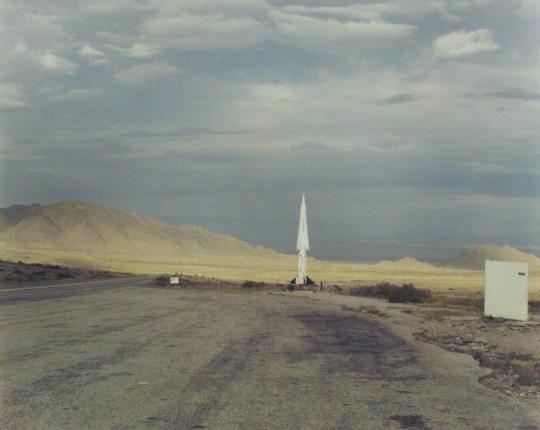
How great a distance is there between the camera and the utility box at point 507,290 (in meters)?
24.6

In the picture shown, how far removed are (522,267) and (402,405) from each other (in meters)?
15.8

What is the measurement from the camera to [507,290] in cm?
2550

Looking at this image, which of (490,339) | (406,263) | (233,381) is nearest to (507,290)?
(490,339)

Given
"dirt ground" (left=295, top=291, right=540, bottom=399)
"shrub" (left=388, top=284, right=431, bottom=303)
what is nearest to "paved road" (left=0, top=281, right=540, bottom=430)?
"dirt ground" (left=295, top=291, right=540, bottom=399)

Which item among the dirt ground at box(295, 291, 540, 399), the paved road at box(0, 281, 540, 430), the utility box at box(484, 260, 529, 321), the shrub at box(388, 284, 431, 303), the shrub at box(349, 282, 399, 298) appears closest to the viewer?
the paved road at box(0, 281, 540, 430)

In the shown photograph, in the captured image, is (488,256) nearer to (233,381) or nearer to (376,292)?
(376,292)

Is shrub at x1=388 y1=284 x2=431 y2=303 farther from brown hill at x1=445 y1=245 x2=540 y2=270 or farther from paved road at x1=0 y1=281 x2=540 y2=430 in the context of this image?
brown hill at x1=445 y1=245 x2=540 y2=270

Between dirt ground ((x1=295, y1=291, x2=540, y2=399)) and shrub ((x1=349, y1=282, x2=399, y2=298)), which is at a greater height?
dirt ground ((x1=295, y1=291, x2=540, y2=399))

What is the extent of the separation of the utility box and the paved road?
6.97 meters

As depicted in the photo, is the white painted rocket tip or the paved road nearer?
the paved road

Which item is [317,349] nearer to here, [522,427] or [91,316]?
[522,427]

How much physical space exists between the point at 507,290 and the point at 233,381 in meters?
16.8

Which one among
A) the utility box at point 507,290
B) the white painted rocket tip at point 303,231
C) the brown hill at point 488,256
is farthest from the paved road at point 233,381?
the brown hill at point 488,256

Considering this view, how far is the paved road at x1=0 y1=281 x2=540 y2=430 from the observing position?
8984mm
